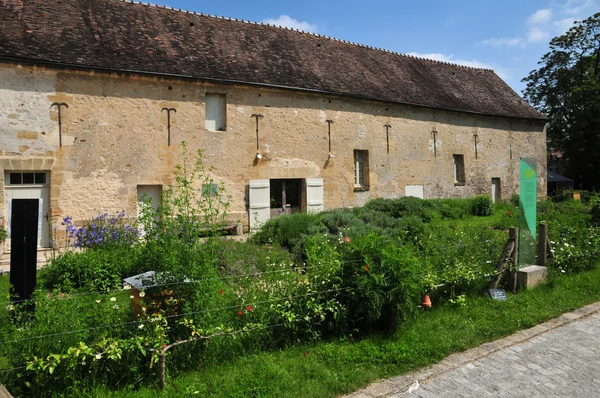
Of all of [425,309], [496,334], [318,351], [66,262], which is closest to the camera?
[318,351]

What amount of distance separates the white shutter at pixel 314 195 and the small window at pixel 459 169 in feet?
24.1

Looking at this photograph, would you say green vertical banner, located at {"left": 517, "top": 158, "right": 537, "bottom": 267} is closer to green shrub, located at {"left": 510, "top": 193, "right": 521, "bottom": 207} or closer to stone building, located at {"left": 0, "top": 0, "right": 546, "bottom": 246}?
stone building, located at {"left": 0, "top": 0, "right": 546, "bottom": 246}

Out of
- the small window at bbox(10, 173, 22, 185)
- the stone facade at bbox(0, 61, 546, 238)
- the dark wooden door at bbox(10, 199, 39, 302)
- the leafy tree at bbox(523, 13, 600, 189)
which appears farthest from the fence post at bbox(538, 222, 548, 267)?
the leafy tree at bbox(523, 13, 600, 189)

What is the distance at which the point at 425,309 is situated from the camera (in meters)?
5.00

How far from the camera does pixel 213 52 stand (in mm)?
12672

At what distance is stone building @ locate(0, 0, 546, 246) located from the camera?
32.5 ft

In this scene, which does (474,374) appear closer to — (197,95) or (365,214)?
(365,214)

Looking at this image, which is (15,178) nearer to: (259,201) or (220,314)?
(259,201)

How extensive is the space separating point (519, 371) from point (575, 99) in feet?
95.4

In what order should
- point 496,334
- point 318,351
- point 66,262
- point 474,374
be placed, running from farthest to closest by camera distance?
point 66,262
point 496,334
point 318,351
point 474,374

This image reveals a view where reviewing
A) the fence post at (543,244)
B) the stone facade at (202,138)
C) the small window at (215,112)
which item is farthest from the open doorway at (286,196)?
the fence post at (543,244)

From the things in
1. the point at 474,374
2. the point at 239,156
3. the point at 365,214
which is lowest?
the point at 474,374

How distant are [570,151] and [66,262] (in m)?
30.6

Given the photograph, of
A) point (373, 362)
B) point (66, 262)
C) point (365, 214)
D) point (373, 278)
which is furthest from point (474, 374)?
point (365, 214)
